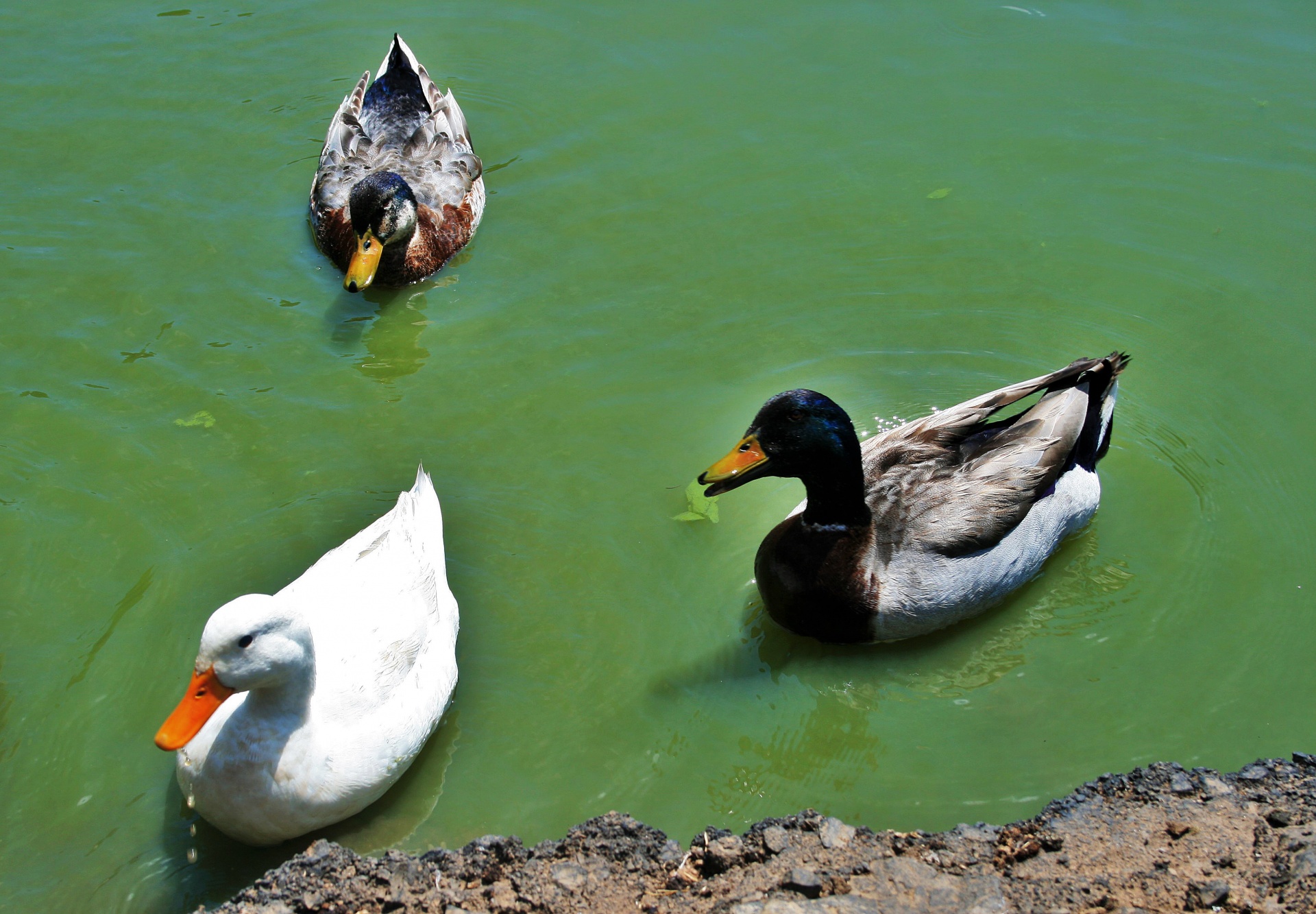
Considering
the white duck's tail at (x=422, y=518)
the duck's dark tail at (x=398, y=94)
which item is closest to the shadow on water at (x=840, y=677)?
the white duck's tail at (x=422, y=518)

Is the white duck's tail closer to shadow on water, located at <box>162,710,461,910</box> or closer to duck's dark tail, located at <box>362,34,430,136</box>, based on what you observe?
shadow on water, located at <box>162,710,461,910</box>

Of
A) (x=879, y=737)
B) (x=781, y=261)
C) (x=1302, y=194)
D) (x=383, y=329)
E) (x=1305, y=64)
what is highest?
(x=1305, y=64)

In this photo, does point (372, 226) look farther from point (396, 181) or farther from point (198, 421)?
point (198, 421)

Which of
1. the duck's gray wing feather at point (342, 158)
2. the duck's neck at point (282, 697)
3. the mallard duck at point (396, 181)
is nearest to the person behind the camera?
the duck's neck at point (282, 697)

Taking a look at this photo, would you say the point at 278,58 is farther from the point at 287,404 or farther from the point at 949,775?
the point at 949,775

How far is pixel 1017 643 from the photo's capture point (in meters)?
5.43

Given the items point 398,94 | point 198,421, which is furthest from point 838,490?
point 398,94

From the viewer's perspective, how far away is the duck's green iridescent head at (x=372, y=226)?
757 cm

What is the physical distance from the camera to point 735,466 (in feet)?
16.9

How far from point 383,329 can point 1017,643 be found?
14.6 ft

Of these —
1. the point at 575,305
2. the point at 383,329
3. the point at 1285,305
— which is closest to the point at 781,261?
the point at 575,305

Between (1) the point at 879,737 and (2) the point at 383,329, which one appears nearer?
(1) the point at 879,737

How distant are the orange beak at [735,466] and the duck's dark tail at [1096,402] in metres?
1.74

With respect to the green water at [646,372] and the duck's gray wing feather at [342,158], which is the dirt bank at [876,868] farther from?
the duck's gray wing feather at [342,158]
